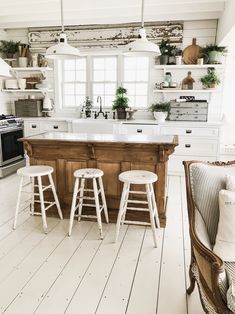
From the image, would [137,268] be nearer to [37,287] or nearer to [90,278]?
[90,278]

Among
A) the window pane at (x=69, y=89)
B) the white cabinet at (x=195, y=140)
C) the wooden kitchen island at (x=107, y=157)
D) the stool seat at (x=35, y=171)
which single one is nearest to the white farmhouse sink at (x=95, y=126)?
the white cabinet at (x=195, y=140)

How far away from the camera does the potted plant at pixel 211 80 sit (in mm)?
5068

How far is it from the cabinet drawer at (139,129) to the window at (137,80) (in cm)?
80

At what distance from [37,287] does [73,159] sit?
1.53 meters

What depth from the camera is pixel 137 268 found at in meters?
2.40

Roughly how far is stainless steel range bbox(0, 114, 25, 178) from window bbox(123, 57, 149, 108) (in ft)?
7.30

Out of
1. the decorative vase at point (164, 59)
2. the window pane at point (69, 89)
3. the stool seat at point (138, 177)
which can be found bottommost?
the stool seat at point (138, 177)

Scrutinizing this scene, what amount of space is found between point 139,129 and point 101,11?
83.8 inches

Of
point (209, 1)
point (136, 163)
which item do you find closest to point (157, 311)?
point (136, 163)

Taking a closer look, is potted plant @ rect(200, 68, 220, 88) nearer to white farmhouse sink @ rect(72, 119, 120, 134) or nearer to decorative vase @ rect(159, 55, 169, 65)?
decorative vase @ rect(159, 55, 169, 65)

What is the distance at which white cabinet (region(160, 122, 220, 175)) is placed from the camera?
485 centimetres

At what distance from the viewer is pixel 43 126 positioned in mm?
5578

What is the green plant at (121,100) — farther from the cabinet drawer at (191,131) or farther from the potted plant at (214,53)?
the potted plant at (214,53)

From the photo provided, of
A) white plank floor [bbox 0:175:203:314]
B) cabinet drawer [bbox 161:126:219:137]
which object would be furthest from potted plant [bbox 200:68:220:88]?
white plank floor [bbox 0:175:203:314]
